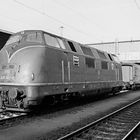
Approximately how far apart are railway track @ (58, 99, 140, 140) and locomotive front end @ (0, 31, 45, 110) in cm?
263

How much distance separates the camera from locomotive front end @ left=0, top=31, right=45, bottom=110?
9.12 m

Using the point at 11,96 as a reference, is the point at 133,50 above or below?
above

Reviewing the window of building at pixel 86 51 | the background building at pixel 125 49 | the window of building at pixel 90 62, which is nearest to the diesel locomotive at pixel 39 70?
the window of building at pixel 90 62

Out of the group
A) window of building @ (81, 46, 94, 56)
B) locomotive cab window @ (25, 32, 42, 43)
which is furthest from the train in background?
locomotive cab window @ (25, 32, 42, 43)

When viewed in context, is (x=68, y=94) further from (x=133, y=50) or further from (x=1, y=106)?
(x=133, y=50)

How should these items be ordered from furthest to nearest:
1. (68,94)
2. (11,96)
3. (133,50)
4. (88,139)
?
1. (133,50)
2. (68,94)
3. (11,96)
4. (88,139)

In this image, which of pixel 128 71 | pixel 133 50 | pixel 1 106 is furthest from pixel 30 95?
pixel 133 50

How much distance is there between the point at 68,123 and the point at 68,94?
9.67 feet

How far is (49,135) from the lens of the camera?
686cm

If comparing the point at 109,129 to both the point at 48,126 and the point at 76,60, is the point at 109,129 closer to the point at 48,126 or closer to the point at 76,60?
the point at 48,126

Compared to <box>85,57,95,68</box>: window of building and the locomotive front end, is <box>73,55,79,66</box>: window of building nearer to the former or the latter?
<box>85,57,95,68</box>: window of building

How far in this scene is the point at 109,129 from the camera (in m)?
7.64

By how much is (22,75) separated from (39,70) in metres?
0.70

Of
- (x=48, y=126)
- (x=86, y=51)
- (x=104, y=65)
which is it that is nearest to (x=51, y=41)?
(x=86, y=51)
